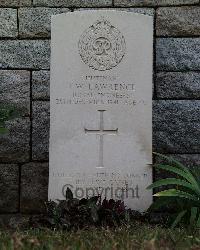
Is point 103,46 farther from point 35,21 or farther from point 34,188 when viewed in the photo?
point 34,188

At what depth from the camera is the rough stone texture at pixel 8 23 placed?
4668mm

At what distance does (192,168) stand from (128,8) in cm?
142

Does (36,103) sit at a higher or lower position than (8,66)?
lower

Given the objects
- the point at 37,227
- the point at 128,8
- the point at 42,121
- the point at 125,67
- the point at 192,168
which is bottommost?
the point at 37,227

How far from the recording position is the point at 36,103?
15.1 ft

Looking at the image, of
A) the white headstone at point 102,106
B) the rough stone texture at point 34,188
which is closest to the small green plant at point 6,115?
the white headstone at point 102,106

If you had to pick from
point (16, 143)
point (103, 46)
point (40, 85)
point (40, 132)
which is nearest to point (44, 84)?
point (40, 85)

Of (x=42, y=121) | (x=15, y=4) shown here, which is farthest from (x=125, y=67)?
(x=15, y=4)

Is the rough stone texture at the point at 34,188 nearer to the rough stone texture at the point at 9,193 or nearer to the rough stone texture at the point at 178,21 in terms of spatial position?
the rough stone texture at the point at 9,193

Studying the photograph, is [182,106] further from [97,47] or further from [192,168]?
[97,47]

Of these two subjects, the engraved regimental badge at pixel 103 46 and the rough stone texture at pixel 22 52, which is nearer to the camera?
the engraved regimental badge at pixel 103 46

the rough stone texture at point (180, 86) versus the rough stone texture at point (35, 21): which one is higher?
the rough stone texture at point (35, 21)

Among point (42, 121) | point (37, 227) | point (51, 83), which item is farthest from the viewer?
point (42, 121)

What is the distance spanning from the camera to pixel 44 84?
181 inches
